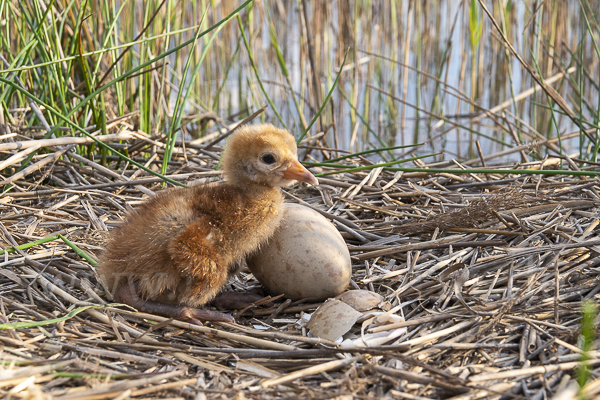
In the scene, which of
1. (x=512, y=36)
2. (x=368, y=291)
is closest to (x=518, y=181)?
(x=368, y=291)

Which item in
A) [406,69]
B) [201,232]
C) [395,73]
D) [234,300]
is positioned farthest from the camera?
[395,73]

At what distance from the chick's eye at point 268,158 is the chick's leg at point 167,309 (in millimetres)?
664

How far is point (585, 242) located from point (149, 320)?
1.82 m

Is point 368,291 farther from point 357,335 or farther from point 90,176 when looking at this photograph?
point 90,176

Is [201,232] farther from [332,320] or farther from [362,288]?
[362,288]

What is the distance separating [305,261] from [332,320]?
1.02 ft

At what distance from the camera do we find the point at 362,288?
2514 mm

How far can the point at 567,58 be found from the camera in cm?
732

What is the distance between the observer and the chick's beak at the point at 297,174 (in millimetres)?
2445

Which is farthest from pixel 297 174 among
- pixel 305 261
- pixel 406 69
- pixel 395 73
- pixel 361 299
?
pixel 395 73

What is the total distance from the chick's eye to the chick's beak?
7 centimetres

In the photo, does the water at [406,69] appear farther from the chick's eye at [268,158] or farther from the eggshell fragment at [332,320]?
the eggshell fragment at [332,320]

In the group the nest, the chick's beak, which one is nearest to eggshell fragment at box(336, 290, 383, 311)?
the nest

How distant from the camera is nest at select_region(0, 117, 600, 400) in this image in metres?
1.72
